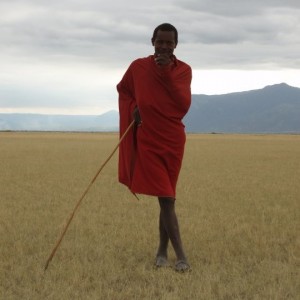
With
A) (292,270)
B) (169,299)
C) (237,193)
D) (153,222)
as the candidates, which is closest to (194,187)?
(237,193)

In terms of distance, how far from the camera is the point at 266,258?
6.07 meters

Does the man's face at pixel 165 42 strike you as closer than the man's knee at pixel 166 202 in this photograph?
Yes

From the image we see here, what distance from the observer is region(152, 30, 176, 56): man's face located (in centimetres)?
539

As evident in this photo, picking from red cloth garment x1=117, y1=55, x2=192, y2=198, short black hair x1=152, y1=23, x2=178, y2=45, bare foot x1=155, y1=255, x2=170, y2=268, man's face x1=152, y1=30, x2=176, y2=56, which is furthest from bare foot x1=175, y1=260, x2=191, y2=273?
short black hair x1=152, y1=23, x2=178, y2=45

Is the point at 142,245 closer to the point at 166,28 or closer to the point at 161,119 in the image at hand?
the point at 161,119

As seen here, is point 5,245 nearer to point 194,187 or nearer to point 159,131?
point 159,131

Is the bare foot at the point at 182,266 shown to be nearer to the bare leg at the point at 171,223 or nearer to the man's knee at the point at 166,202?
the bare leg at the point at 171,223

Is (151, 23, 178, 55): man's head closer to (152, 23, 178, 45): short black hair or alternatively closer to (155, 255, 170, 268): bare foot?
(152, 23, 178, 45): short black hair

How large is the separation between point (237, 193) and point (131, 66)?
293 inches

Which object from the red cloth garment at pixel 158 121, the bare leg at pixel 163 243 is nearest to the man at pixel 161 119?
the red cloth garment at pixel 158 121

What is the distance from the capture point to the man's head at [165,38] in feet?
17.7

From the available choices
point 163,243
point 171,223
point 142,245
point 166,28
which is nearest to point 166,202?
point 171,223

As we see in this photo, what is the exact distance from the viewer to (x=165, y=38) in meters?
5.39

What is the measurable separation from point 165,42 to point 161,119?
0.75 meters
